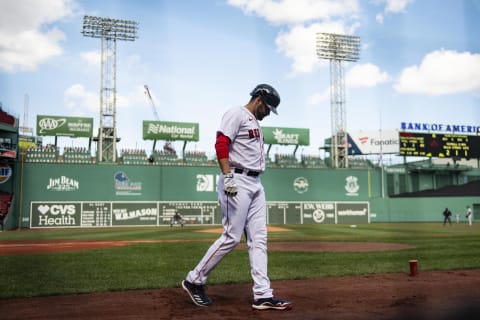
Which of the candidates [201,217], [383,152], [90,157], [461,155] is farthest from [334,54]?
[90,157]

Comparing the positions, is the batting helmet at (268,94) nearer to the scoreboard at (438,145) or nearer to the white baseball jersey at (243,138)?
the white baseball jersey at (243,138)

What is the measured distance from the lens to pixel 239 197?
3926 millimetres

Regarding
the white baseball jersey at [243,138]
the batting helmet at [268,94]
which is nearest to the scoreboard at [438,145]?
the batting helmet at [268,94]

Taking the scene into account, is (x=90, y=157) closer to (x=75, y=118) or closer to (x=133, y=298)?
(x=75, y=118)


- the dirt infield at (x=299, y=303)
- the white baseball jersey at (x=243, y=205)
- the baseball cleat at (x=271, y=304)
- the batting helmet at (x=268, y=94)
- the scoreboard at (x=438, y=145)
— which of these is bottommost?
the dirt infield at (x=299, y=303)

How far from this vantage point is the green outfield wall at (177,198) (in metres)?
28.9

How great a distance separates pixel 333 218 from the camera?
3441 cm

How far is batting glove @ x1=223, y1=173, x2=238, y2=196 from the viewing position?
3832 mm

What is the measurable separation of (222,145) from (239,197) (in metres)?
0.47

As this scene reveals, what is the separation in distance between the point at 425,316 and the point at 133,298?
2.55m

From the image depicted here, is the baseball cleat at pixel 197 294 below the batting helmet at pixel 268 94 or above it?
below

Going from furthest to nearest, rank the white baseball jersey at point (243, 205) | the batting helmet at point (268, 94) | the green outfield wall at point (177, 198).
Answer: the green outfield wall at point (177, 198) → the batting helmet at point (268, 94) → the white baseball jersey at point (243, 205)

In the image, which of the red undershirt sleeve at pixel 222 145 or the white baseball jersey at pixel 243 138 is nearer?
the red undershirt sleeve at pixel 222 145

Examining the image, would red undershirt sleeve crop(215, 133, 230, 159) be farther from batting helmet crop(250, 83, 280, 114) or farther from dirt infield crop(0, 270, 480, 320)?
dirt infield crop(0, 270, 480, 320)
